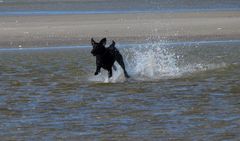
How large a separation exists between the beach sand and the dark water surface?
13.9ft

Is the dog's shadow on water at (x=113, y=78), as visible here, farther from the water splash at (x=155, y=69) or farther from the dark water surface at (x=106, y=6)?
the dark water surface at (x=106, y=6)

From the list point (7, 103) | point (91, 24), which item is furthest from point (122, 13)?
point (7, 103)

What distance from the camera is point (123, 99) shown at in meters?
11.2

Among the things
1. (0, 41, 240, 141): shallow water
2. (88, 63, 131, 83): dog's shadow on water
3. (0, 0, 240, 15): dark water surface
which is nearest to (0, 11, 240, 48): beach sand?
(0, 0, 240, 15): dark water surface

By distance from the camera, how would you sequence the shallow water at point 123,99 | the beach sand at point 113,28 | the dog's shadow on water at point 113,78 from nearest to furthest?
the shallow water at point 123,99 → the dog's shadow on water at point 113,78 → the beach sand at point 113,28

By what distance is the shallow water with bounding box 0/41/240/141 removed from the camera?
8.73m

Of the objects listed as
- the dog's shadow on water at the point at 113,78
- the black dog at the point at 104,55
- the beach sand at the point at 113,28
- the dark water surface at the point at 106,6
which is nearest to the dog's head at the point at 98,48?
the black dog at the point at 104,55

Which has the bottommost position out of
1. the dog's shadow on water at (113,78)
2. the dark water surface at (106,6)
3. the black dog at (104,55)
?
the dog's shadow on water at (113,78)

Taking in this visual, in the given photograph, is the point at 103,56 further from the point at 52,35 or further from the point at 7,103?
the point at 52,35

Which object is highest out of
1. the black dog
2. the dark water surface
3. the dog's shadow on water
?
the black dog

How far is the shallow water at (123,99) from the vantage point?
344 inches

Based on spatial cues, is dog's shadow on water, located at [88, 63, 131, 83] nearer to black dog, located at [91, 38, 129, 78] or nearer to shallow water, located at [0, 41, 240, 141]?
shallow water, located at [0, 41, 240, 141]

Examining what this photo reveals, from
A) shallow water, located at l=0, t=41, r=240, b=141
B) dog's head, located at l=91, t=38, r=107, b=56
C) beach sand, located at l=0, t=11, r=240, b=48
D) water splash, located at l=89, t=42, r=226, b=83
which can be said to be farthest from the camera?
beach sand, located at l=0, t=11, r=240, b=48

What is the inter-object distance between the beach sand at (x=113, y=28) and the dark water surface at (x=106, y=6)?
13.9ft
